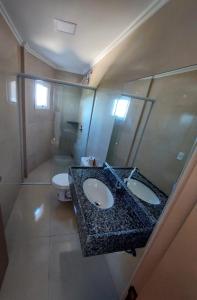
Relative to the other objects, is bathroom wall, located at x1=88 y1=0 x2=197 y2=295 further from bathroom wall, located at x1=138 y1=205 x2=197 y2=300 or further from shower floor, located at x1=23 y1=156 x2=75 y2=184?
shower floor, located at x1=23 y1=156 x2=75 y2=184

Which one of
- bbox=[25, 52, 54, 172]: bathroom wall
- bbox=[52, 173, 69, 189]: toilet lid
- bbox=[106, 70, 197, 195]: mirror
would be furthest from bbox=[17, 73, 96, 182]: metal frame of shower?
bbox=[106, 70, 197, 195]: mirror

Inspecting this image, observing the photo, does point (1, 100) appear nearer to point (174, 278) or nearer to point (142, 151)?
point (142, 151)

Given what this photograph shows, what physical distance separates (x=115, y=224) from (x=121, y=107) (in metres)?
1.23

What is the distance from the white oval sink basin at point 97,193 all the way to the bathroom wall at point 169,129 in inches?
17.2

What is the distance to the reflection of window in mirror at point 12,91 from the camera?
5.68 feet

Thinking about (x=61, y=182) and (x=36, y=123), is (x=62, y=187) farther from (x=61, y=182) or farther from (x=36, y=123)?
(x=36, y=123)

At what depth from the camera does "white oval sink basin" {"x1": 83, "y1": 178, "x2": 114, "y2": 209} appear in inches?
51.4

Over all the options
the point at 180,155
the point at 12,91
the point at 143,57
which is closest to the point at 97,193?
the point at 180,155

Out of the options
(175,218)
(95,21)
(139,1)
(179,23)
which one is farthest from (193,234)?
(95,21)

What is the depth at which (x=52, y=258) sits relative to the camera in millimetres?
1522

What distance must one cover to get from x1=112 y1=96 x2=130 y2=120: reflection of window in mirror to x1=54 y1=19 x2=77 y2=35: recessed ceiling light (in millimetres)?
957

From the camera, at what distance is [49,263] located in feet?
4.83

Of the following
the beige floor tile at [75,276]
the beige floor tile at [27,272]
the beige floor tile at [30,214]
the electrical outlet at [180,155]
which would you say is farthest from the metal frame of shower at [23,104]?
the beige floor tile at [27,272]

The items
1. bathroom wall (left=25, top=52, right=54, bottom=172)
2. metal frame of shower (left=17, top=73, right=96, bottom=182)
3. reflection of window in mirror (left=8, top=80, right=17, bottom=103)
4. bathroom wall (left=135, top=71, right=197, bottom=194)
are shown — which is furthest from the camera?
bathroom wall (left=25, top=52, right=54, bottom=172)
